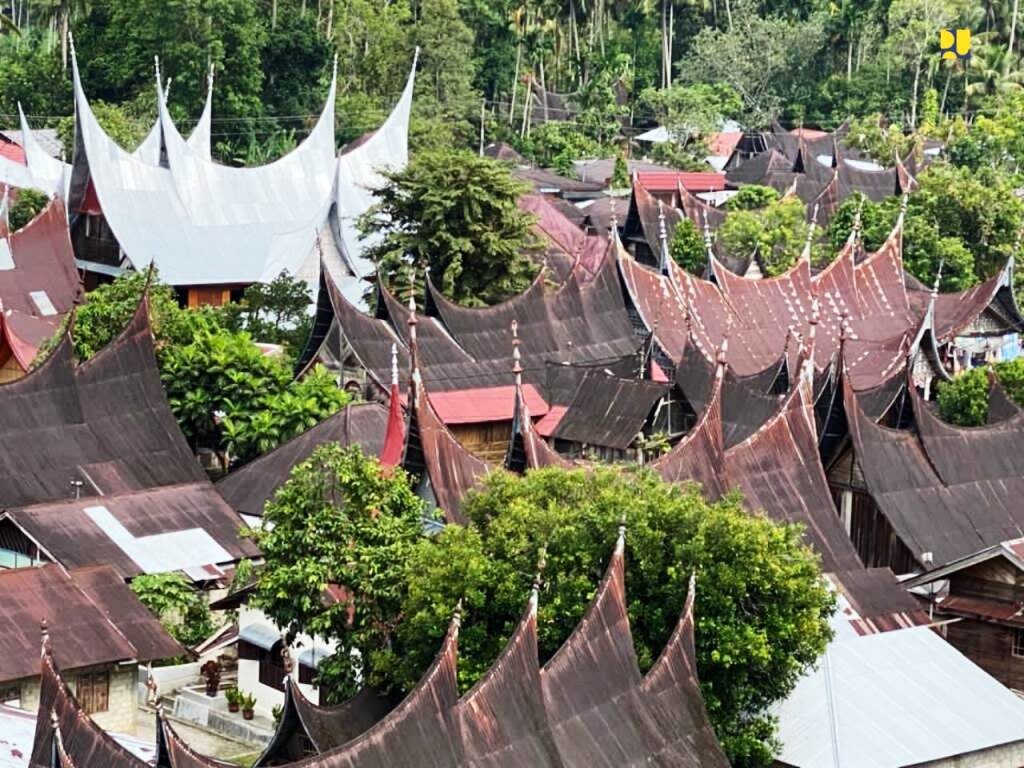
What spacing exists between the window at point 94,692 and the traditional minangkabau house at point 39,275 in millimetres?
17254

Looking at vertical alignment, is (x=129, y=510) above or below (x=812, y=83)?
above

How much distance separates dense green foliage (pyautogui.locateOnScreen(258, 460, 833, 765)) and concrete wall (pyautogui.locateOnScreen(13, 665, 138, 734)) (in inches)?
134

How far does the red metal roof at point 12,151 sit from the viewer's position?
72969 millimetres

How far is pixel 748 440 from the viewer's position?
3338 cm

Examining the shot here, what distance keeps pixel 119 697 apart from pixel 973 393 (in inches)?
650

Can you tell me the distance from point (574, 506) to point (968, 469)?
434 inches

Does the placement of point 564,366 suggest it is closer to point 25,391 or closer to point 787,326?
point 787,326

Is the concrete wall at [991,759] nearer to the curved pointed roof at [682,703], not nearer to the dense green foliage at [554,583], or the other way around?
the dense green foliage at [554,583]

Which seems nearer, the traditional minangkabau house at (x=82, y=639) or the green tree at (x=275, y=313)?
the traditional minangkabau house at (x=82, y=639)

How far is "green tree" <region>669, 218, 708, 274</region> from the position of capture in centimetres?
5441

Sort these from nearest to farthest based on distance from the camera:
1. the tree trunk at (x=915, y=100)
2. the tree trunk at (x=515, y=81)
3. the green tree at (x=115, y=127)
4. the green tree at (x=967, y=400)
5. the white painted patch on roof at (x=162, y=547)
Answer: the white painted patch on roof at (x=162, y=547)
the green tree at (x=967, y=400)
the green tree at (x=115, y=127)
the tree trunk at (x=915, y=100)
the tree trunk at (x=515, y=81)

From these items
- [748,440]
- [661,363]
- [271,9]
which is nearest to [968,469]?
[748,440]

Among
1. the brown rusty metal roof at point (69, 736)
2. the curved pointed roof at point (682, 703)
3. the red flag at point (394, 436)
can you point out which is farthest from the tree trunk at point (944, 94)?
the brown rusty metal roof at point (69, 736)

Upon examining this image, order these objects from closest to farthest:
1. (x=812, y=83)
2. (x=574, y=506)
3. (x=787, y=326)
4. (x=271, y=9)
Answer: (x=574, y=506) → (x=787, y=326) → (x=271, y=9) → (x=812, y=83)
